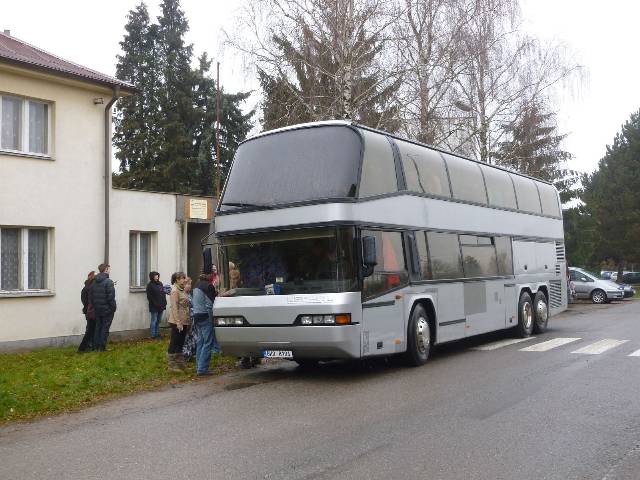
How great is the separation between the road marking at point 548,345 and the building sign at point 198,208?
10.1m

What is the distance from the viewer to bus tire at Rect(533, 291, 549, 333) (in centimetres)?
1762

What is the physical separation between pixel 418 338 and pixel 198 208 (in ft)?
34.0

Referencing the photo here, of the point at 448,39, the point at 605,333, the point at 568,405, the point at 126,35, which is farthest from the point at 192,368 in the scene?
the point at 126,35

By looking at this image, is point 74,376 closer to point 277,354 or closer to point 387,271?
point 277,354

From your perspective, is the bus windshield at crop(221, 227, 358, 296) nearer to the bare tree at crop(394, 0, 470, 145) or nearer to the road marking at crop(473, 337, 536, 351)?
the road marking at crop(473, 337, 536, 351)

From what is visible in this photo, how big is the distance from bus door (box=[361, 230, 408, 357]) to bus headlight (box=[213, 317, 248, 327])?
6.00 feet

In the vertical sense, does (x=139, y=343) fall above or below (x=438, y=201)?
below

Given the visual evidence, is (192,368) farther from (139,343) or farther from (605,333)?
(605,333)

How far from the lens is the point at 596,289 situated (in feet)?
111

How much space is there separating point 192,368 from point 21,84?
8.10 meters

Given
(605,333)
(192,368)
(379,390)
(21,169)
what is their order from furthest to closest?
(605,333), (21,169), (192,368), (379,390)

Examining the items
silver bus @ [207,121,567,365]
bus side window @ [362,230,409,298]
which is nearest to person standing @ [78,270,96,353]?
silver bus @ [207,121,567,365]

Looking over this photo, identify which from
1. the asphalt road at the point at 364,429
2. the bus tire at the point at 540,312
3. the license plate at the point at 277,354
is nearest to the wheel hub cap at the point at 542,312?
the bus tire at the point at 540,312

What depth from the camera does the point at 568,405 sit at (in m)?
8.36
